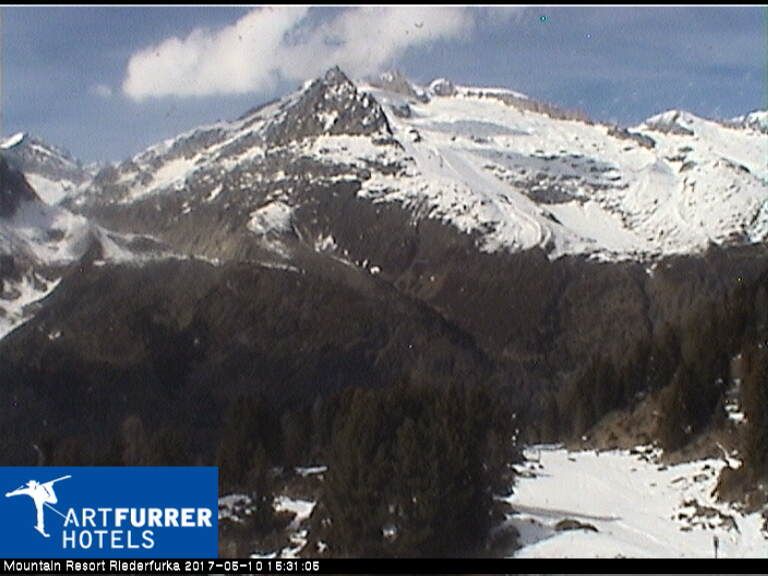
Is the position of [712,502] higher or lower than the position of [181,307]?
lower

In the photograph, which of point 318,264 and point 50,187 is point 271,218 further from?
point 50,187

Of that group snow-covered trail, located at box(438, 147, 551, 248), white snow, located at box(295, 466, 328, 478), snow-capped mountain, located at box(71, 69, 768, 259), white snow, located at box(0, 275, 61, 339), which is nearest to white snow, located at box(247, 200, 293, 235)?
snow-capped mountain, located at box(71, 69, 768, 259)

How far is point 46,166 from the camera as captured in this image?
558 inches

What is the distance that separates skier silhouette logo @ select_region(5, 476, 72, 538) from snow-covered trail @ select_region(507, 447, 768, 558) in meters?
4.54

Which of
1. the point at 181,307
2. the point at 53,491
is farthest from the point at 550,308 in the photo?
the point at 53,491

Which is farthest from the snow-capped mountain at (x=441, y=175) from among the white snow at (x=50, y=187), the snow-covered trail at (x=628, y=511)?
the snow-covered trail at (x=628, y=511)

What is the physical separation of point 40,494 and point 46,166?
8.65m

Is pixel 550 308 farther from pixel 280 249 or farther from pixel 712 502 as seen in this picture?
pixel 712 502

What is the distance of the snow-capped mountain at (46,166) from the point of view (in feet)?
38.8

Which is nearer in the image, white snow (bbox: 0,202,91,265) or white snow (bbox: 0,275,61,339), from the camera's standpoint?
white snow (bbox: 0,202,91,265)

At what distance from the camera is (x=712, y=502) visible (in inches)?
389

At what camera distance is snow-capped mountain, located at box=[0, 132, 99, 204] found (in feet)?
38.8

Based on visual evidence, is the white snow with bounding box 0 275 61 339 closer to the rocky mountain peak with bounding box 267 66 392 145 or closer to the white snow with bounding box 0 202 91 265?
the white snow with bounding box 0 202 91 265

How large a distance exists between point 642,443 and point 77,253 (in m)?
11.2
